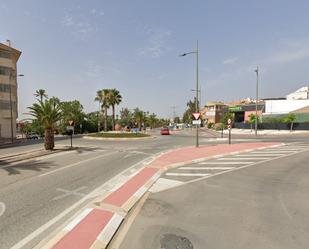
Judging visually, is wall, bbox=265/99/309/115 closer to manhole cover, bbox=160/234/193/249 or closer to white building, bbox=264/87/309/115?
white building, bbox=264/87/309/115

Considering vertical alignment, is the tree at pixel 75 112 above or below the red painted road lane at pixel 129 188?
above

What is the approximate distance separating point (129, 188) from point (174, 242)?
405 cm

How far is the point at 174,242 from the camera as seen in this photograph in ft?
15.7

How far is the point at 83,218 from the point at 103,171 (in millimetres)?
6166

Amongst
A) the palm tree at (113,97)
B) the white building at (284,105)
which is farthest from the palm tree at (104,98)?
the white building at (284,105)

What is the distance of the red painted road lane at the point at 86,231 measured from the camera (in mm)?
4578

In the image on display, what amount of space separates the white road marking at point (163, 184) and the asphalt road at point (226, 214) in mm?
290

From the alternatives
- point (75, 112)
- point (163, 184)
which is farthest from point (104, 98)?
point (163, 184)

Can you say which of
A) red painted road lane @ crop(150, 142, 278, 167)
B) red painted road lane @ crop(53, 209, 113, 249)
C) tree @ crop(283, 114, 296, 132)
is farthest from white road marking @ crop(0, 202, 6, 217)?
tree @ crop(283, 114, 296, 132)

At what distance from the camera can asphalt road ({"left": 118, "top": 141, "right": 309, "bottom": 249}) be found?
4797mm

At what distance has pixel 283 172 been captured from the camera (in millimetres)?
11109

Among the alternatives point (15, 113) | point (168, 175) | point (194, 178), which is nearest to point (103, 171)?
point (168, 175)

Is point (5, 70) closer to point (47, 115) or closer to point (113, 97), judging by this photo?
point (113, 97)

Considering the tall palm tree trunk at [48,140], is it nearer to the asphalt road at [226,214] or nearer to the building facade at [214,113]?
the asphalt road at [226,214]
